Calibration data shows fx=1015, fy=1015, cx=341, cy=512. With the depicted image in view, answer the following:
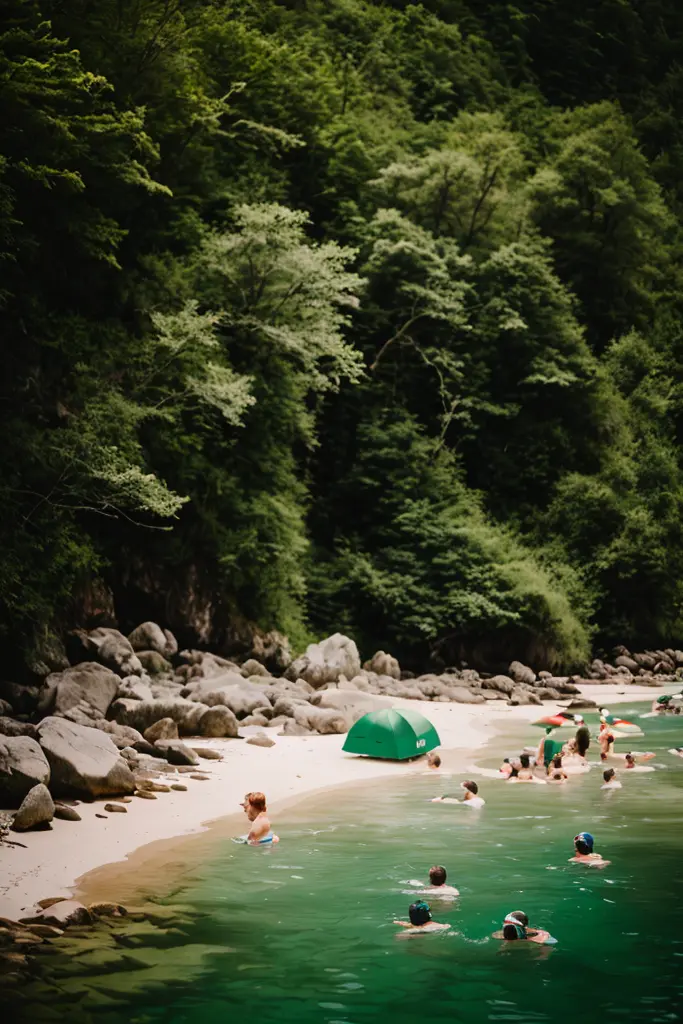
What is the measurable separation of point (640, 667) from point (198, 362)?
69.1ft

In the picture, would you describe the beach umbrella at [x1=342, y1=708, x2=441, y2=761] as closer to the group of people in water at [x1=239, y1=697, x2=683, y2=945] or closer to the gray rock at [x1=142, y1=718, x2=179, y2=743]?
the group of people in water at [x1=239, y1=697, x2=683, y2=945]

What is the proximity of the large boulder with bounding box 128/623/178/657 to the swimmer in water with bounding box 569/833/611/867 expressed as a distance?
48.0 ft

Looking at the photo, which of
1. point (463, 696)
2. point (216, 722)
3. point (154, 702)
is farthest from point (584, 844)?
point (463, 696)

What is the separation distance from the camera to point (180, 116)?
2839 cm

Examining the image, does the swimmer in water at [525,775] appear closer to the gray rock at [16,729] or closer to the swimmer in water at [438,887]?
the swimmer in water at [438,887]

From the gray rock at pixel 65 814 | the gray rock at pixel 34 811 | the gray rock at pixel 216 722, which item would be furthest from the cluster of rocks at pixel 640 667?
the gray rock at pixel 34 811

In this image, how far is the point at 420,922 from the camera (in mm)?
8977

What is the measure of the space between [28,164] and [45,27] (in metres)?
2.98

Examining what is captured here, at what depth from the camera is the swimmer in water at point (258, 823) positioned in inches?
479

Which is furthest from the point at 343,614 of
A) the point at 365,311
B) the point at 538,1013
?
the point at 538,1013

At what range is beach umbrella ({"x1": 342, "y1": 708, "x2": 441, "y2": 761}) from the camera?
1837 cm

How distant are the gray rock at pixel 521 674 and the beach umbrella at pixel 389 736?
14.4 metres

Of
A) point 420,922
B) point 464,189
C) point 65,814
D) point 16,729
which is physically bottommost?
point 420,922

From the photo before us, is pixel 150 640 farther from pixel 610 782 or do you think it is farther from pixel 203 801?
pixel 610 782
